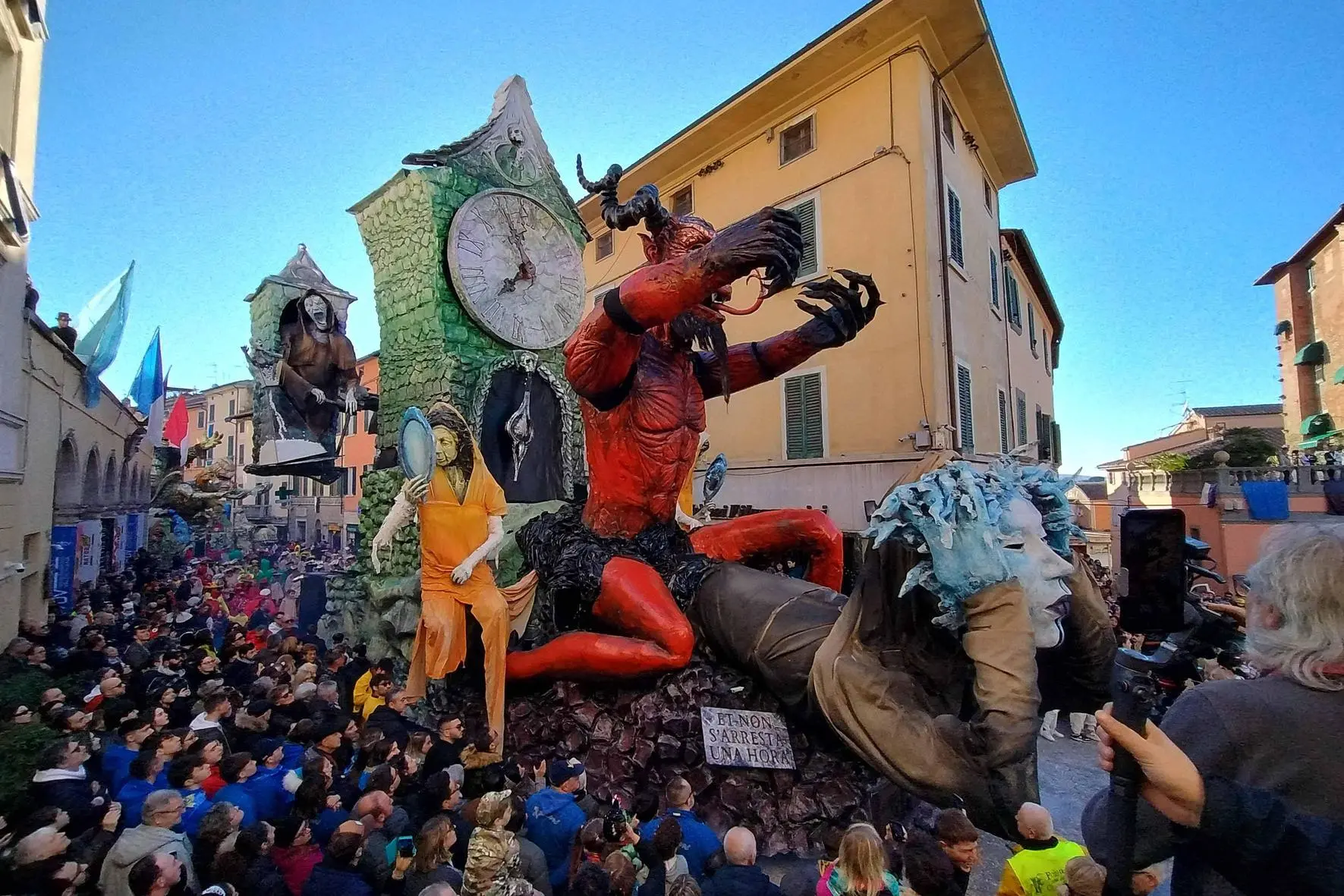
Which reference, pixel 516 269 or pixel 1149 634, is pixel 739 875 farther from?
pixel 516 269

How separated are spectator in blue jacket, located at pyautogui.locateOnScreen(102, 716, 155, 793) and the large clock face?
348 cm

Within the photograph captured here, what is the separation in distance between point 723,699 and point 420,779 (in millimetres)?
1629

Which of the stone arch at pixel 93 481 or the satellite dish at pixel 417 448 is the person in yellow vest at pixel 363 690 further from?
the stone arch at pixel 93 481

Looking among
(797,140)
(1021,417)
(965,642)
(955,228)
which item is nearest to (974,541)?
(965,642)

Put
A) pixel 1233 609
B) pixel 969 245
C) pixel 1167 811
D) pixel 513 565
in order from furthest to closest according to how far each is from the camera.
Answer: pixel 969 245, pixel 513 565, pixel 1233 609, pixel 1167 811

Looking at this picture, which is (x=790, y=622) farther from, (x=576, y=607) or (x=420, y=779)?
(x=420, y=779)

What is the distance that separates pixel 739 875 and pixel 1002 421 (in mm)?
12816

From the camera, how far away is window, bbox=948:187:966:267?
37.8 ft

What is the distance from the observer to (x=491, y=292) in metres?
5.96

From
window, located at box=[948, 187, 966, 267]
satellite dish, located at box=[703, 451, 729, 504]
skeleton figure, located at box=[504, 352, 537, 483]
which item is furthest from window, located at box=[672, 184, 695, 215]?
skeleton figure, located at box=[504, 352, 537, 483]


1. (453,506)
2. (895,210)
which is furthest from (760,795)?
(895,210)

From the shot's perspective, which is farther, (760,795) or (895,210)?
(895,210)

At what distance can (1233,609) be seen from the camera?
2.04m

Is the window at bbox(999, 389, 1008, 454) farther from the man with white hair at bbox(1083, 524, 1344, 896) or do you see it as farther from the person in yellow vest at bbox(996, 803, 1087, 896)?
the man with white hair at bbox(1083, 524, 1344, 896)
